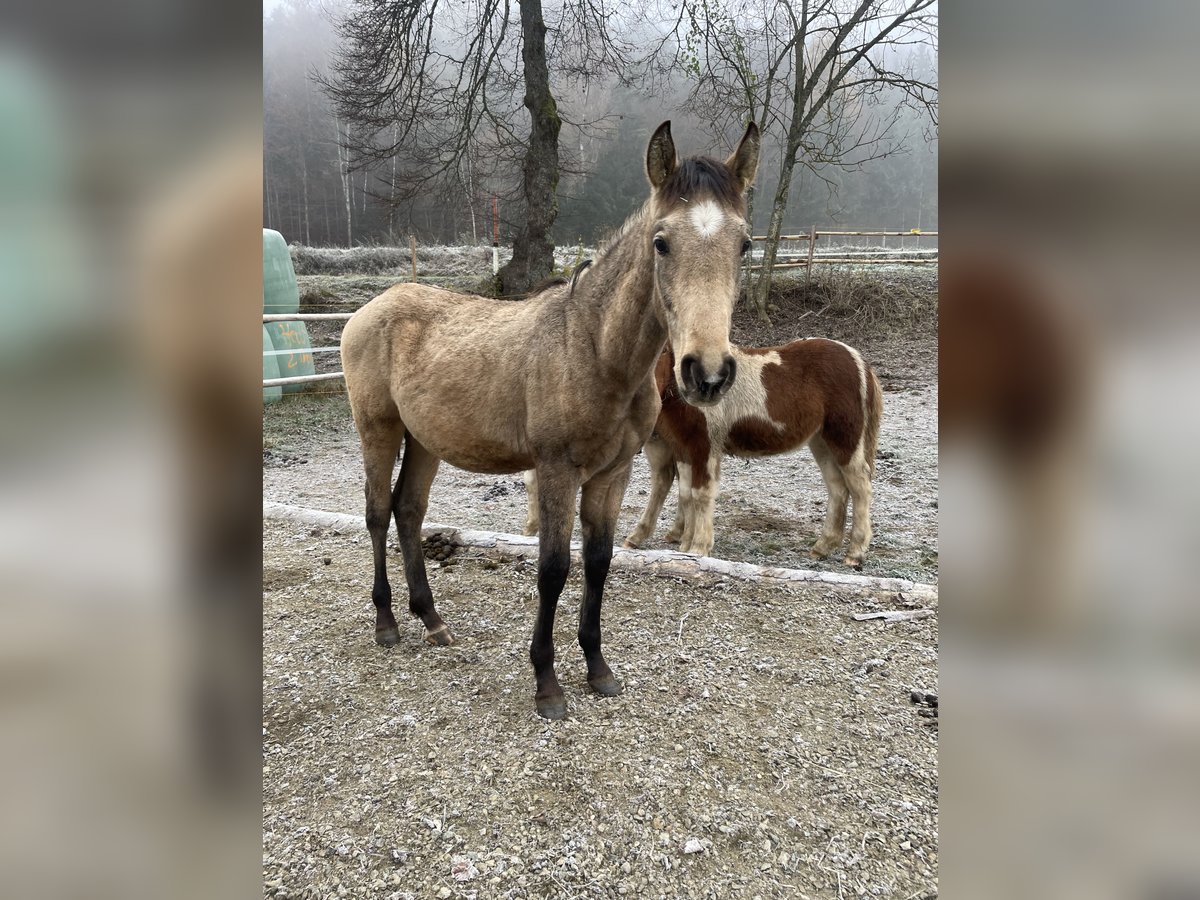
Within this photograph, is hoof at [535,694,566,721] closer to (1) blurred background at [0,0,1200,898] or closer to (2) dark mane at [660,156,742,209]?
(2) dark mane at [660,156,742,209]

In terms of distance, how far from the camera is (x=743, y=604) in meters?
3.21

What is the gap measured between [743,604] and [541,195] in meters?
6.83

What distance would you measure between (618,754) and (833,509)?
2.64m

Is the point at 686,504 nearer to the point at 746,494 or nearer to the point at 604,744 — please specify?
the point at 746,494

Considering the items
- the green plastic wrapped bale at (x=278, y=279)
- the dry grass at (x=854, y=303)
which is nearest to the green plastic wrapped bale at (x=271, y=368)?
the green plastic wrapped bale at (x=278, y=279)

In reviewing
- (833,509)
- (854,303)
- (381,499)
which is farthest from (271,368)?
(854,303)

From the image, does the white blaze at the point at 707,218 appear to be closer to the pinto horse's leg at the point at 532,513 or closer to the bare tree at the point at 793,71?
the pinto horse's leg at the point at 532,513

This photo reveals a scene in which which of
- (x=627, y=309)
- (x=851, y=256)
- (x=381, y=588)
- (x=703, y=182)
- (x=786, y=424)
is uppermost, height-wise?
(x=851, y=256)

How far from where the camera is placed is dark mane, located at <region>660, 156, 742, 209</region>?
5.99 ft

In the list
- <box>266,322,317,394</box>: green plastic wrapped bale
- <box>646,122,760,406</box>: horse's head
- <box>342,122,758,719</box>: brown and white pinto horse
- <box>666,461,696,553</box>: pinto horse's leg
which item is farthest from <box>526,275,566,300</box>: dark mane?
<box>266,322,317,394</box>: green plastic wrapped bale

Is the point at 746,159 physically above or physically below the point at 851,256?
below

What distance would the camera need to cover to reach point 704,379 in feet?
5.31

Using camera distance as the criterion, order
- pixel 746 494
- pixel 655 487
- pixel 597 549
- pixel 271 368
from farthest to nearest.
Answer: pixel 271 368 < pixel 746 494 < pixel 655 487 < pixel 597 549

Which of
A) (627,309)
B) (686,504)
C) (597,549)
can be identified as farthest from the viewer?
(686,504)
